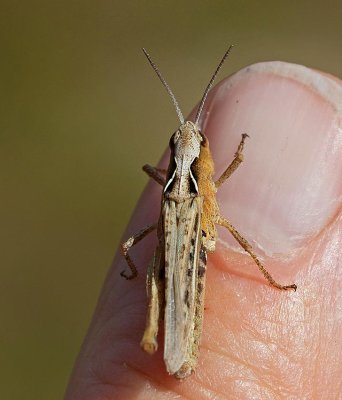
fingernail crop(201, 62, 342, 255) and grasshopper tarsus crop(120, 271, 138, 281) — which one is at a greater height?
fingernail crop(201, 62, 342, 255)

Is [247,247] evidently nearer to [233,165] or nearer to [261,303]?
[261,303]

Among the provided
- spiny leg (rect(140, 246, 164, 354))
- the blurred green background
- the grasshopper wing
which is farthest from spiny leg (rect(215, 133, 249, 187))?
the blurred green background

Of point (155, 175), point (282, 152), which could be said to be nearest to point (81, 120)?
point (155, 175)

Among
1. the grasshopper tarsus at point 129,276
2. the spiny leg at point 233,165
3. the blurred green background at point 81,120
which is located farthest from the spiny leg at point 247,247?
the blurred green background at point 81,120

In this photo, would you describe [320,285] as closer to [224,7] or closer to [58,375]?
[58,375]

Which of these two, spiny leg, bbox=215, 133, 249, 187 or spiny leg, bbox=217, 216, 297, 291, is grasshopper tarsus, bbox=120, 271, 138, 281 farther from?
spiny leg, bbox=215, 133, 249, 187

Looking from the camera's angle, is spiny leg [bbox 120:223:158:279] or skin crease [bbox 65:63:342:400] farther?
spiny leg [bbox 120:223:158:279]
